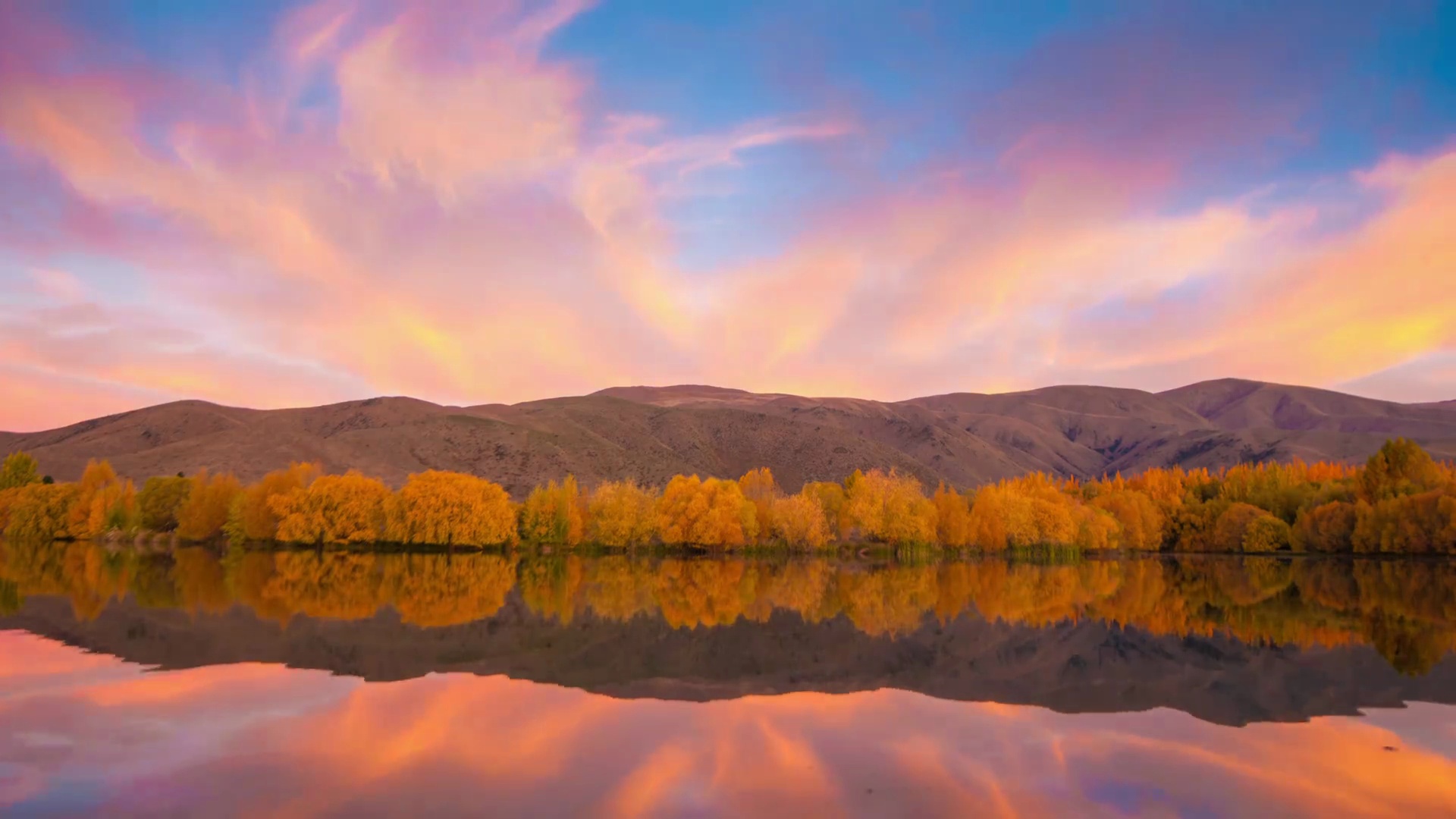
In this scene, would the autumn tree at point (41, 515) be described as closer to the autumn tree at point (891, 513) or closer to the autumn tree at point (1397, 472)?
the autumn tree at point (891, 513)

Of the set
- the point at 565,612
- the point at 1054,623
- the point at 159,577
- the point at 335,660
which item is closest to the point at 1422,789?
the point at 1054,623

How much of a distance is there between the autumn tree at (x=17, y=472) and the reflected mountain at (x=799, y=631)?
253ft

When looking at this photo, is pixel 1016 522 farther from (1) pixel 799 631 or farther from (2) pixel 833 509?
(1) pixel 799 631

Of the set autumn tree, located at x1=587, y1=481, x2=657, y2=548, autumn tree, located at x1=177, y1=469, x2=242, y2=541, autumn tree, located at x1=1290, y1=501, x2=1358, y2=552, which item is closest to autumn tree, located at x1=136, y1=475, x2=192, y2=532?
autumn tree, located at x1=177, y1=469, x2=242, y2=541

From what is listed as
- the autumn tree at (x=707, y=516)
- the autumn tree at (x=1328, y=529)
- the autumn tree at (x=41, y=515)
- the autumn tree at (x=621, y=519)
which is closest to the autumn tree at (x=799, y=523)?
the autumn tree at (x=707, y=516)

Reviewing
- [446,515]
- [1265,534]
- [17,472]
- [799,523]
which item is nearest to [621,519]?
[446,515]

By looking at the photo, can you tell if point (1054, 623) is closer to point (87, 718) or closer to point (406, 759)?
point (406, 759)

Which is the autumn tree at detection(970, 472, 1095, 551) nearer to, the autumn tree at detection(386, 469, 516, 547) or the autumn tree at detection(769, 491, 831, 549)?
the autumn tree at detection(769, 491, 831, 549)

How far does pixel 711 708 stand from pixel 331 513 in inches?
3140

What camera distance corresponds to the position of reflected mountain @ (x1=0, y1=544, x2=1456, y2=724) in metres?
21.4

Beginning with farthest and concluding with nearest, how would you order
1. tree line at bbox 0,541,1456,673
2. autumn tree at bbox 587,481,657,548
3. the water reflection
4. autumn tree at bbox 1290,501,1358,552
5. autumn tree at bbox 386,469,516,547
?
autumn tree at bbox 1290,501,1358,552 < autumn tree at bbox 587,481,657,548 < autumn tree at bbox 386,469,516,547 < tree line at bbox 0,541,1456,673 < the water reflection

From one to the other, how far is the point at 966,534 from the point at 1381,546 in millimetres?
39305

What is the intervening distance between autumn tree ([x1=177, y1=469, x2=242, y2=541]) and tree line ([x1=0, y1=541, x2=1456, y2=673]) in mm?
15105

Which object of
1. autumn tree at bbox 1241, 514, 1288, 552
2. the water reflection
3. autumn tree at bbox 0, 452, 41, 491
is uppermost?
autumn tree at bbox 0, 452, 41, 491
